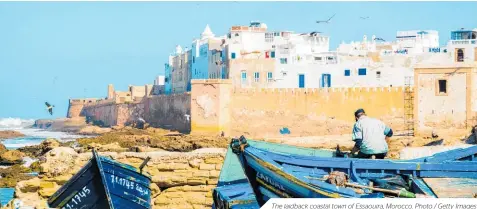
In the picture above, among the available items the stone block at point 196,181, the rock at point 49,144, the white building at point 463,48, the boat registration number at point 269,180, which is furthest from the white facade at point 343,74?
the boat registration number at point 269,180

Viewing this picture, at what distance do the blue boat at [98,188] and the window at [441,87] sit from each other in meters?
21.2

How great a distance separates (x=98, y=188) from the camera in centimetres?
1197

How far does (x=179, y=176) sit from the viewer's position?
13641 mm

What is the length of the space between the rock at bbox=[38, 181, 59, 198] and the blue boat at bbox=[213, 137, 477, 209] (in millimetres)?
2953

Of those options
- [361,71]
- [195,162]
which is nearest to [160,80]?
[361,71]

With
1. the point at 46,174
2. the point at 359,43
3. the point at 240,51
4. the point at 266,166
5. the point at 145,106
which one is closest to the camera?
the point at 266,166

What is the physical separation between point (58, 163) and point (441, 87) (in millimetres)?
20626

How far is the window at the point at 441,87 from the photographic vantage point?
31.8 m

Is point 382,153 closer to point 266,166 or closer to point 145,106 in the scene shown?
point 266,166

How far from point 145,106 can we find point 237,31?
8883 mm

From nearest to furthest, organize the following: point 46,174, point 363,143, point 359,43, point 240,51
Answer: point 363,143
point 46,174
point 240,51
point 359,43

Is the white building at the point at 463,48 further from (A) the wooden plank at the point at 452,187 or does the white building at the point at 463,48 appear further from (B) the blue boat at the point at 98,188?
(B) the blue boat at the point at 98,188

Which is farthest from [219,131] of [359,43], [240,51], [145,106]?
[145,106]

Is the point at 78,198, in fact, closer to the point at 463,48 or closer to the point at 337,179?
the point at 337,179
